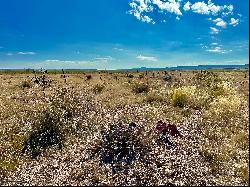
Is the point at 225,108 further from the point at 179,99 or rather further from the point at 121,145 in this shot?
the point at 121,145

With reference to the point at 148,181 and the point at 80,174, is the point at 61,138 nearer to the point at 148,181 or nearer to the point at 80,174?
the point at 80,174

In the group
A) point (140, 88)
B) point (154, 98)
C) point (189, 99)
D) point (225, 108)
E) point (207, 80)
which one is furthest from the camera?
point (207, 80)

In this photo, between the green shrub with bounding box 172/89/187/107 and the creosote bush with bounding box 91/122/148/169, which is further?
the green shrub with bounding box 172/89/187/107

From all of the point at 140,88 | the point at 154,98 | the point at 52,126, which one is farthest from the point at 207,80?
the point at 52,126

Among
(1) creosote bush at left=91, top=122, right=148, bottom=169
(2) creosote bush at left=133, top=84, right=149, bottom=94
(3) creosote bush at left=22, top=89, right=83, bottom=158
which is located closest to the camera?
(1) creosote bush at left=91, top=122, right=148, bottom=169

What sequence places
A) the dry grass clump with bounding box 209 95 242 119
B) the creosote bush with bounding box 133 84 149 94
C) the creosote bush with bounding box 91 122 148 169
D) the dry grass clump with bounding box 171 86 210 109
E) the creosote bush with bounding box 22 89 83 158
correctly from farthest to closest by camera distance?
the creosote bush with bounding box 133 84 149 94 < the dry grass clump with bounding box 171 86 210 109 < the dry grass clump with bounding box 209 95 242 119 < the creosote bush with bounding box 22 89 83 158 < the creosote bush with bounding box 91 122 148 169

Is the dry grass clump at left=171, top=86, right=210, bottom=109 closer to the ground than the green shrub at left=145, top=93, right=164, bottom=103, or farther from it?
farther from it

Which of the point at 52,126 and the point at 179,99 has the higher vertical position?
Answer: the point at 179,99

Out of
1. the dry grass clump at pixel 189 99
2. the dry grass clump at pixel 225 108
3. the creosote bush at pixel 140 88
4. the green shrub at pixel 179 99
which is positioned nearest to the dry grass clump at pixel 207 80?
the creosote bush at pixel 140 88

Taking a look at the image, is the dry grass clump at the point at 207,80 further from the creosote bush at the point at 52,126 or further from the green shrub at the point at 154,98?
the creosote bush at the point at 52,126

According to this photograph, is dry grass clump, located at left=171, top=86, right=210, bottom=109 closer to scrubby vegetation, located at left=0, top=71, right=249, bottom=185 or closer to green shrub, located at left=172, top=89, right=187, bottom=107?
green shrub, located at left=172, top=89, right=187, bottom=107

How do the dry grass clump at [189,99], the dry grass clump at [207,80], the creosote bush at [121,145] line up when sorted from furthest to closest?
the dry grass clump at [207,80] → the dry grass clump at [189,99] → the creosote bush at [121,145]

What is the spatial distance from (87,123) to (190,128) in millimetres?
5049

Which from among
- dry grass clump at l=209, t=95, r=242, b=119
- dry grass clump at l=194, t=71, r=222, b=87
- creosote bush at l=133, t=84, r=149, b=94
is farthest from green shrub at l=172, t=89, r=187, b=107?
creosote bush at l=133, t=84, r=149, b=94
